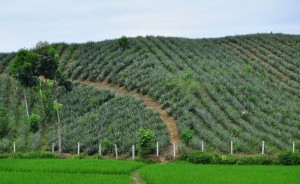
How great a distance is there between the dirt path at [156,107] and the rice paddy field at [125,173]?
9.22 metres

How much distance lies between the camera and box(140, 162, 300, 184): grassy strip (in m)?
20.9

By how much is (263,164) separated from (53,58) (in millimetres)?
18812

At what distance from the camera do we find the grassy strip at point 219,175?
20906 millimetres

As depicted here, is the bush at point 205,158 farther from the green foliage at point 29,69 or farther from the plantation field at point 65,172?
the green foliage at point 29,69

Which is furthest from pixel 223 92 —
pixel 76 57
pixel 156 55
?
pixel 76 57

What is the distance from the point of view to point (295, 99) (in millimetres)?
46562

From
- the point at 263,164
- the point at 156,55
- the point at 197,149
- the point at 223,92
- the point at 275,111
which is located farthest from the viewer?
the point at 156,55

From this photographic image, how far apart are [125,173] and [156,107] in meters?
18.6

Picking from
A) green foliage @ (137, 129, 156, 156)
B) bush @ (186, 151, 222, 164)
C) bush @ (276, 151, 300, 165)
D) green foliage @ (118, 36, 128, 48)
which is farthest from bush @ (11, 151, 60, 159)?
green foliage @ (118, 36, 128, 48)

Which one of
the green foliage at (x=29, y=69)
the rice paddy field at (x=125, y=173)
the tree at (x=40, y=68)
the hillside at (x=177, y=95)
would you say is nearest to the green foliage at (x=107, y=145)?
the hillside at (x=177, y=95)

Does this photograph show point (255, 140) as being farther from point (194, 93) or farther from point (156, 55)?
point (156, 55)

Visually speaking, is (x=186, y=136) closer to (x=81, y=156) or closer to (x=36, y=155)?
(x=81, y=156)

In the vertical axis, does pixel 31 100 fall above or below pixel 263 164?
above

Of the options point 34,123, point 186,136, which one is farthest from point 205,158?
point 34,123
